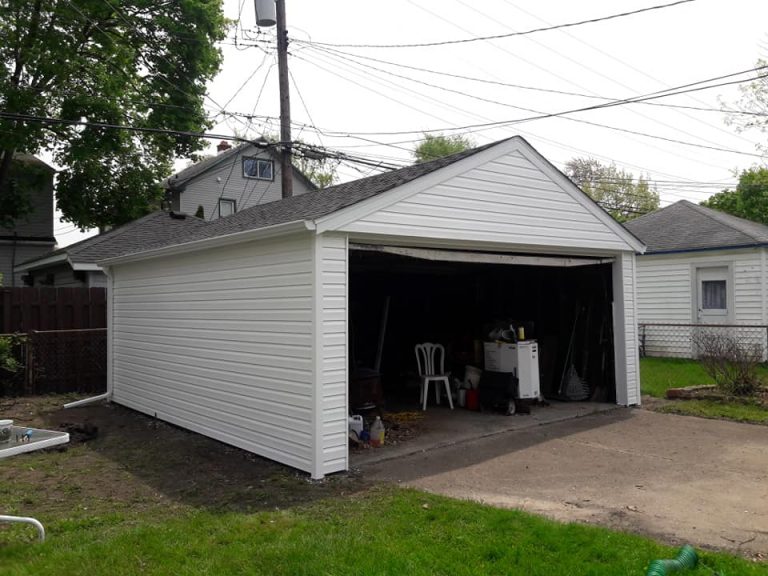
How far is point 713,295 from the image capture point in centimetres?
1524

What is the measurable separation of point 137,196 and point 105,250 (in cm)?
596

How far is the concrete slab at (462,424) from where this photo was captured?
22.2 ft

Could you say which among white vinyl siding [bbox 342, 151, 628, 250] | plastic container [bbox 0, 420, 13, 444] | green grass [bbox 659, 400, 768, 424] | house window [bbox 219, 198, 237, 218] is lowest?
green grass [bbox 659, 400, 768, 424]

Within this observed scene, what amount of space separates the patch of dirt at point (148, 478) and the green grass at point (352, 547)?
0.46m

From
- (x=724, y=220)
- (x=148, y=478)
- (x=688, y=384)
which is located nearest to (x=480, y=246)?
(x=148, y=478)

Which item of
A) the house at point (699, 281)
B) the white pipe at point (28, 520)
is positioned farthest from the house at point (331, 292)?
the house at point (699, 281)

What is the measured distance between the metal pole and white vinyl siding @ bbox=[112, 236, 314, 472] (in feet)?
15.5

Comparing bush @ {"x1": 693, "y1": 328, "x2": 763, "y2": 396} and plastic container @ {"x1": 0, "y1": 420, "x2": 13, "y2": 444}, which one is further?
bush @ {"x1": 693, "y1": 328, "x2": 763, "y2": 396}

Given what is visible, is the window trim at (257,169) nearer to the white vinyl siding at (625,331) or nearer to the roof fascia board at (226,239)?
the roof fascia board at (226,239)

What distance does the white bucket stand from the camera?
9.55 m

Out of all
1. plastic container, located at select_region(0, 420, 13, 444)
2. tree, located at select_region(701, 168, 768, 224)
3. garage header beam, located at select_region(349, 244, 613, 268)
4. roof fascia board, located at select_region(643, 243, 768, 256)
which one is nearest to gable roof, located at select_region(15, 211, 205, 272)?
garage header beam, located at select_region(349, 244, 613, 268)

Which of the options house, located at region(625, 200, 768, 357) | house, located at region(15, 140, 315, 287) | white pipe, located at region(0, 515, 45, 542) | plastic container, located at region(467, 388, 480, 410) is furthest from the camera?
house, located at region(15, 140, 315, 287)

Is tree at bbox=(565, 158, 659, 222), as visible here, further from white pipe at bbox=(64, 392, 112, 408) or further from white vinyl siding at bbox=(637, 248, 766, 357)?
white pipe at bbox=(64, 392, 112, 408)

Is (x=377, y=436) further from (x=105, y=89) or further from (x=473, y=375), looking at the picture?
(x=105, y=89)
